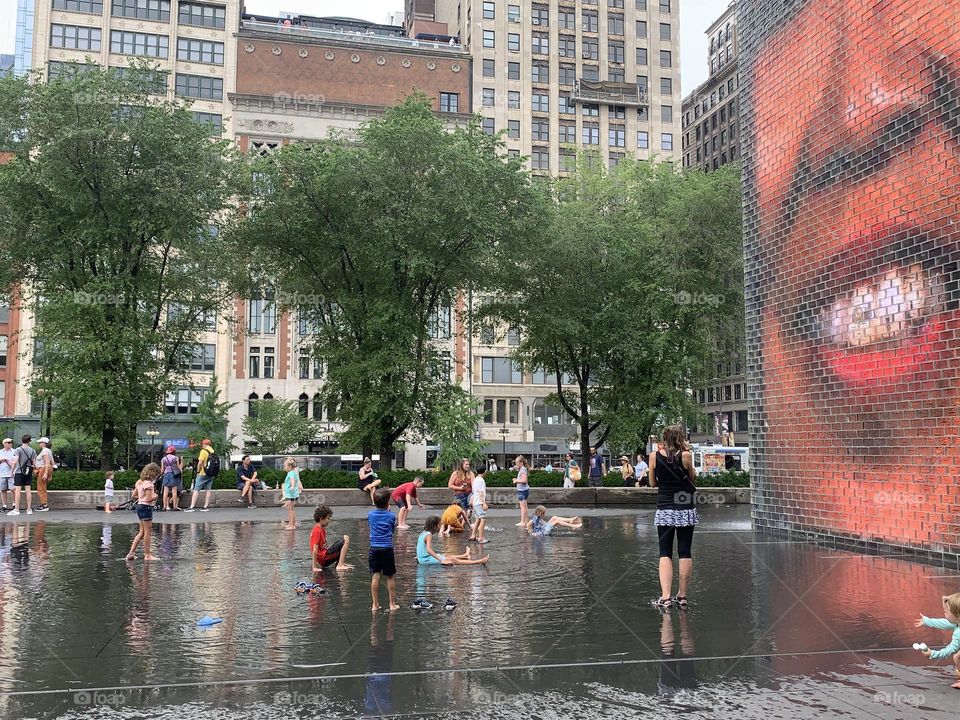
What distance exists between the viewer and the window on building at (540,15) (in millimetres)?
85375

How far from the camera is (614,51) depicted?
3457 inches

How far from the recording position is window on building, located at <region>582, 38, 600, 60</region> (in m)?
87.2

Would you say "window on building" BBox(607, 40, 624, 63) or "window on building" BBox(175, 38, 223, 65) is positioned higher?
"window on building" BBox(607, 40, 624, 63)

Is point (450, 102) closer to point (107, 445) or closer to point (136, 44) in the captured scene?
point (136, 44)

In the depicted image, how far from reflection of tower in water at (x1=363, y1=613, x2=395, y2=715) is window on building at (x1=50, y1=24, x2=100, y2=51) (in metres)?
74.9

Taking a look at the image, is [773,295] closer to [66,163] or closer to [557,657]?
[557,657]

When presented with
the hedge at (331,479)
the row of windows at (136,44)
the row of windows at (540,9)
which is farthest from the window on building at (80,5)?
the hedge at (331,479)

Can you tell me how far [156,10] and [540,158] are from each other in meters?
37.6

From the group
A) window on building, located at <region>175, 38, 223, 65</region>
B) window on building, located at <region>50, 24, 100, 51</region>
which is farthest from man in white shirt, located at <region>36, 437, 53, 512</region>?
window on building, located at <region>50, 24, 100, 51</region>

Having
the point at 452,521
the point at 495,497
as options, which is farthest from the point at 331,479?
the point at 452,521

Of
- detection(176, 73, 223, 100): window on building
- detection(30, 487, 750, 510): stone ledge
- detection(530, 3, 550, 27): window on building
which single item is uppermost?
detection(530, 3, 550, 27): window on building

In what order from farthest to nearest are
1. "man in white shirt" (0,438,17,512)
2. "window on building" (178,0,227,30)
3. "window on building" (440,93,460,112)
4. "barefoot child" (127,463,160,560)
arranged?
"window on building" (440,93,460,112) → "window on building" (178,0,227,30) → "man in white shirt" (0,438,17,512) → "barefoot child" (127,463,160,560)

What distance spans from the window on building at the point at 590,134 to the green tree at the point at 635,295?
167 feet

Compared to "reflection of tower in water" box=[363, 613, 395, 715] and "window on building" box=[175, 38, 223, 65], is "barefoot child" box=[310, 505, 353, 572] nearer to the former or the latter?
"reflection of tower in water" box=[363, 613, 395, 715]
